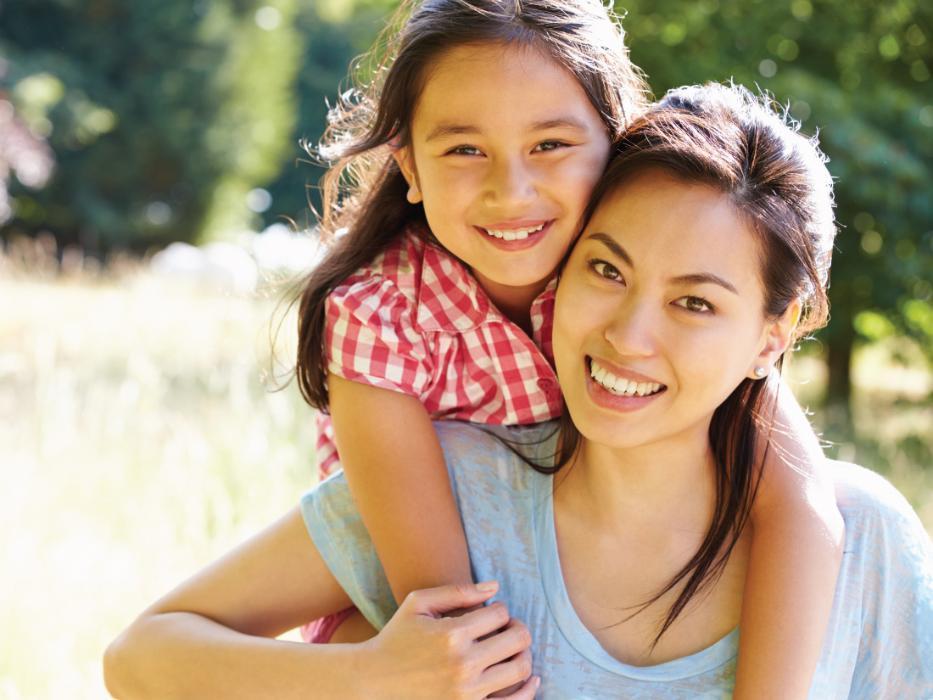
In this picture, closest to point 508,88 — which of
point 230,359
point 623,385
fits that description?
point 623,385

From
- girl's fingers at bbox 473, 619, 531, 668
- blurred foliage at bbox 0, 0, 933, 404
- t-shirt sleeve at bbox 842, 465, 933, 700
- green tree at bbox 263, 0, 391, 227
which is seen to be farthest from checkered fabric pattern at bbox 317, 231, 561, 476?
green tree at bbox 263, 0, 391, 227

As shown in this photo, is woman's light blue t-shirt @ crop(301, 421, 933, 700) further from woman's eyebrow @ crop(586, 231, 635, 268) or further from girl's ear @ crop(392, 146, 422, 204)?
girl's ear @ crop(392, 146, 422, 204)

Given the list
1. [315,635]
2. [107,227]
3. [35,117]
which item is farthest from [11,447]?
[107,227]

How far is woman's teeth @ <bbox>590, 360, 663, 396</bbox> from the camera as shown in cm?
190

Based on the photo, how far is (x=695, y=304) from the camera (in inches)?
74.9

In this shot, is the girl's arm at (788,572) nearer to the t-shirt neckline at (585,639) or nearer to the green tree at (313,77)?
the t-shirt neckline at (585,639)

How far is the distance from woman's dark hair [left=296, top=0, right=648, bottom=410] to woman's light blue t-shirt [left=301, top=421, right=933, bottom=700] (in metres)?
0.49

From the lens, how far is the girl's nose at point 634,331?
1.87 m

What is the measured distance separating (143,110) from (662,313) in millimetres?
22310

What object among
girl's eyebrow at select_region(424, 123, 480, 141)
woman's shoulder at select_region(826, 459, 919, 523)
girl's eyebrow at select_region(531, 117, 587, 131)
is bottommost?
woman's shoulder at select_region(826, 459, 919, 523)

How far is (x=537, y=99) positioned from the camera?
2.28 meters

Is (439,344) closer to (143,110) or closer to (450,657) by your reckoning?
(450,657)

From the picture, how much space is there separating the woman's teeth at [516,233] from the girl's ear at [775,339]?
516mm

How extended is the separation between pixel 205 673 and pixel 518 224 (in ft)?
3.43
